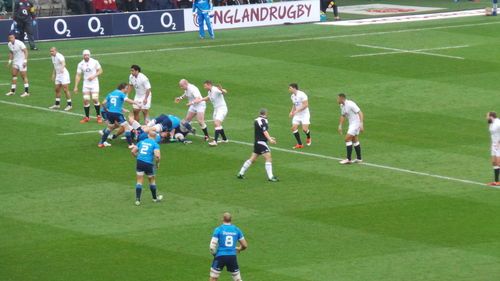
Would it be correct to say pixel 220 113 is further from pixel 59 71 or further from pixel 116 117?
pixel 59 71

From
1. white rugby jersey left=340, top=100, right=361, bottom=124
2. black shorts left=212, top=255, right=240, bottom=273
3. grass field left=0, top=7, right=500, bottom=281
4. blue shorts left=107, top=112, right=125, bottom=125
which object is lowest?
grass field left=0, top=7, right=500, bottom=281

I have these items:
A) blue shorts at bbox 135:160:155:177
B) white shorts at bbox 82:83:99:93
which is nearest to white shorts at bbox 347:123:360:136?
blue shorts at bbox 135:160:155:177

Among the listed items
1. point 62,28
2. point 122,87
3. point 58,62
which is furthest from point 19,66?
point 62,28

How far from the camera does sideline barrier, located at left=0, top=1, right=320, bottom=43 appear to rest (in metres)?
54.0

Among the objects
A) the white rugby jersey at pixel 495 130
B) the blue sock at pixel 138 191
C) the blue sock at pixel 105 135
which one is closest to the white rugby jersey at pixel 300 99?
the blue sock at pixel 105 135

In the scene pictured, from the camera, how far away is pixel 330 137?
123ft

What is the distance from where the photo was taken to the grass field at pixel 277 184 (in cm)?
2477

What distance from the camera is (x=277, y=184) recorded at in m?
31.2

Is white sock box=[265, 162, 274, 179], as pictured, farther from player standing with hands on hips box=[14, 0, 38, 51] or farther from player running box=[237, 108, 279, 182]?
player standing with hands on hips box=[14, 0, 38, 51]

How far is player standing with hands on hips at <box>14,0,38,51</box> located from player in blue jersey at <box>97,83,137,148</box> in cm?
1684

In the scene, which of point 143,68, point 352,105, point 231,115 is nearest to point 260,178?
point 352,105

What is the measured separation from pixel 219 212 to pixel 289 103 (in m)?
14.9

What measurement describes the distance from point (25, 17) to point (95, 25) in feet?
16.2

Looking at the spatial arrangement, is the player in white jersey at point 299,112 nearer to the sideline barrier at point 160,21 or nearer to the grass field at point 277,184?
the grass field at point 277,184
